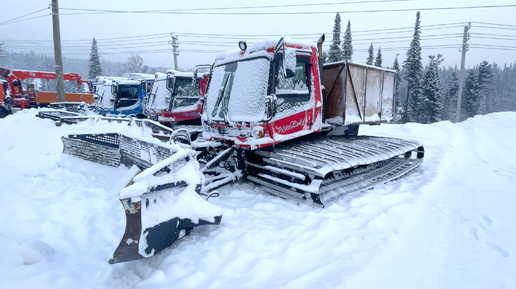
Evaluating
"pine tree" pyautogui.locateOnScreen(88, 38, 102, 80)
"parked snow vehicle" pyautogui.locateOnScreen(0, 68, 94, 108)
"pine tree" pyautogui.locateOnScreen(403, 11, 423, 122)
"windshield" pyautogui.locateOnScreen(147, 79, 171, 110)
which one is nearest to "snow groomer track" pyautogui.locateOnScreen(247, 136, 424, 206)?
"windshield" pyautogui.locateOnScreen(147, 79, 171, 110)

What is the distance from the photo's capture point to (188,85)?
10453mm

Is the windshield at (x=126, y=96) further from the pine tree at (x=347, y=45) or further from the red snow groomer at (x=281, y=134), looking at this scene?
the pine tree at (x=347, y=45)

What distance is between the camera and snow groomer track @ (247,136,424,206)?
4.19m

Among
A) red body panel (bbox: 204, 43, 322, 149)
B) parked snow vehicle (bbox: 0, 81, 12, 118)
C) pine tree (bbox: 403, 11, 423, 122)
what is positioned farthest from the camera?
pine tree (bbox: 403, 11, 423, 122)

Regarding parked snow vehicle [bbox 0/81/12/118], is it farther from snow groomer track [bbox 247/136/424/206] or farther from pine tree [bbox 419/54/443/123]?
pine tree [bbox 419/54/443/123]

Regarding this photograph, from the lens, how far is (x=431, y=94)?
130 feet

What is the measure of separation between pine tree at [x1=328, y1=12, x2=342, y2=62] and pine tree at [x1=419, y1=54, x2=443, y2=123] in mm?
13131

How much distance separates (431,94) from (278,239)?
44.4m

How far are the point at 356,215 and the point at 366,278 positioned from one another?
1.39 m

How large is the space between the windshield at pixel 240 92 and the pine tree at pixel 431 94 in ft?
139

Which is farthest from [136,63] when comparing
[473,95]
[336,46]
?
[473,95]

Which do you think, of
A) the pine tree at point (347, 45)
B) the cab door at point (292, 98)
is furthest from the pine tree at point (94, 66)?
the cab door at point (292, 98)

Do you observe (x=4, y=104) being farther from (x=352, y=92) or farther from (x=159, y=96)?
(x=352, y=92)

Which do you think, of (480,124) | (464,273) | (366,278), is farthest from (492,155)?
(366,278)
